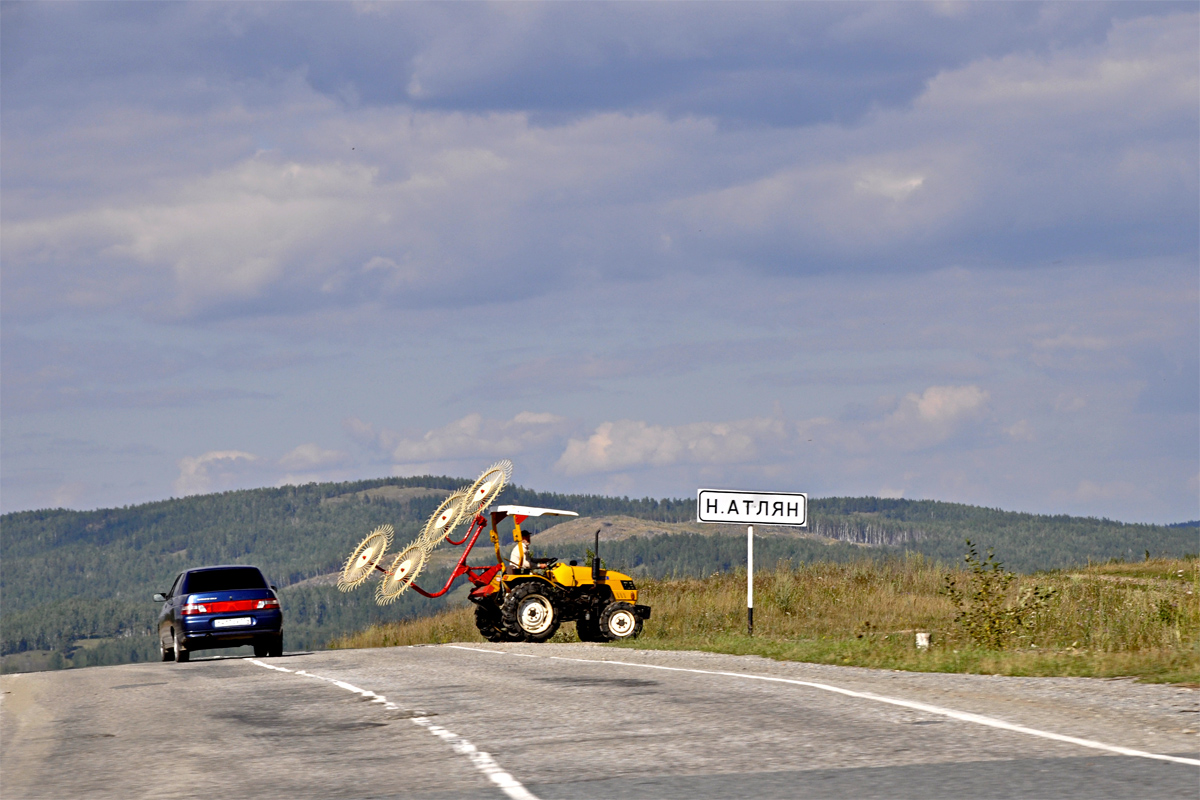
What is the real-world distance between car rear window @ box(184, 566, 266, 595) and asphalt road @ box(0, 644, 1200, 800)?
→ 9.12 meters

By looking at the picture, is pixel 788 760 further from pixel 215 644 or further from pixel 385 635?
pixel 385 635

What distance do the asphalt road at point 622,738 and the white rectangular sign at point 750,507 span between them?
28.7 feet

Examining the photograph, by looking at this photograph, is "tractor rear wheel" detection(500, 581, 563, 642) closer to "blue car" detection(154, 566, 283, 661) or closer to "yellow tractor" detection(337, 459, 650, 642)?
"yellow tractor" detection(337, 459, 650, 642)

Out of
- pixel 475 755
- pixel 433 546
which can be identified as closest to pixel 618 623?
pixel 433 546

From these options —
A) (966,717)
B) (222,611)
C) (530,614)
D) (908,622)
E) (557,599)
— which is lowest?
(908,622)

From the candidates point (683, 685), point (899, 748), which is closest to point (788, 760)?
point (899, 748)

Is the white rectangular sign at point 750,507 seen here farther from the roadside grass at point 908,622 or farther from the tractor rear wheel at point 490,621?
the tractor rear wheel at point 490,621

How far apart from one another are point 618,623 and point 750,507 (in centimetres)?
355

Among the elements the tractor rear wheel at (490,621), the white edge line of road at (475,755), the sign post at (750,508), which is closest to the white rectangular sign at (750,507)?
the sign post at (750,508)

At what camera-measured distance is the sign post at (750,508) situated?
25266 mm

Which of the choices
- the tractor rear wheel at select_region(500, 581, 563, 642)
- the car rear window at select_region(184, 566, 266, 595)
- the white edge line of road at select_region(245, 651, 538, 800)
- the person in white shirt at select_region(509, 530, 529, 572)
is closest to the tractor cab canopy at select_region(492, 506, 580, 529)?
the person in white shirt at select_region(509, 530, 529, 572)

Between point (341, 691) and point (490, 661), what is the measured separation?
4829mm

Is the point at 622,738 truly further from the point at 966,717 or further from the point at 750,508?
the point at 750,508

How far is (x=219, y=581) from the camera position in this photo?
25.8 metres
